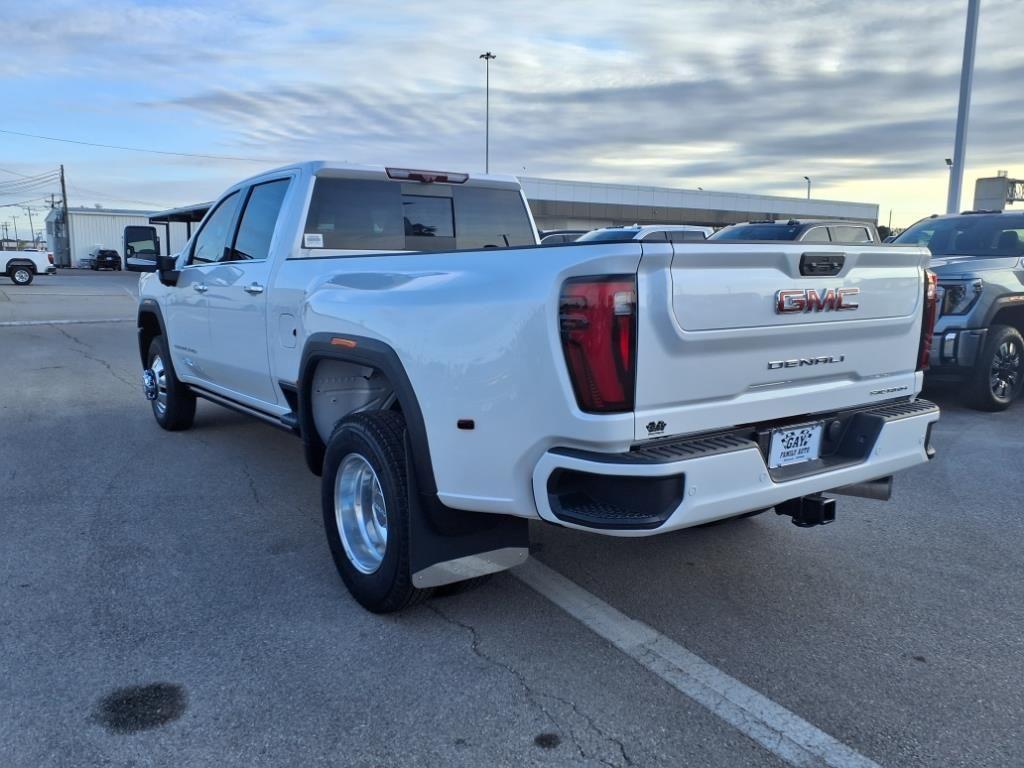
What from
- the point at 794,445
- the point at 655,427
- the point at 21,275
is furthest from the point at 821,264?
the point at 21,275

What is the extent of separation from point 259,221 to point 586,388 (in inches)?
134

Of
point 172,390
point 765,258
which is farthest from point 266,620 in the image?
point 172,390

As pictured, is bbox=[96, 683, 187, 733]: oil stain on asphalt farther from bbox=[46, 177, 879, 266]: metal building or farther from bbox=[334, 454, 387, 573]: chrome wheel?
bbox=[46, 177, 879, 266]: metal building

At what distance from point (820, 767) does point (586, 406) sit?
4.37 feet

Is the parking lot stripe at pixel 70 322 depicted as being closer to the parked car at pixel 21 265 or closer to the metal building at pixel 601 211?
the parked car at pixel 21 265

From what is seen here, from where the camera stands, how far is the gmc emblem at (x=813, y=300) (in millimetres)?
3137

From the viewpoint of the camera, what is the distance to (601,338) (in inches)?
108

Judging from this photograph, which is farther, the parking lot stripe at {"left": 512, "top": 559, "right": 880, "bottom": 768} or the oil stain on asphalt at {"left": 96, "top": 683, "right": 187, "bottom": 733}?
the oil stain on asphalt at {"left": 96, "top": 683, "right": 187, "bottom": 733}

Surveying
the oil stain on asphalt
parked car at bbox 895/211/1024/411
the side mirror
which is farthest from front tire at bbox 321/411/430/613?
parked car at bbox 895/211/1024/411

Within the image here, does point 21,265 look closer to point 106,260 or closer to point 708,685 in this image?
point 106,260

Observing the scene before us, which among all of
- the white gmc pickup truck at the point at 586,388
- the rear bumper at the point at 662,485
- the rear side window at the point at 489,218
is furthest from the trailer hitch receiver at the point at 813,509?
the rear side window at the point at 489,218

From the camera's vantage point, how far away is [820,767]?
8.52ft

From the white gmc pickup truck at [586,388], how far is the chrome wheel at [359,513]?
0.03 feet

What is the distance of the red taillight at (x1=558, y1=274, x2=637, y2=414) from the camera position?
2727 millimetres
